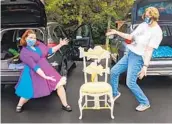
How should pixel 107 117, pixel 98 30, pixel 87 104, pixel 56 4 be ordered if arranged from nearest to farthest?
1. pixel 107 117
2. pixel 87 104
3. pixel 56 4
4. pixel 98 30

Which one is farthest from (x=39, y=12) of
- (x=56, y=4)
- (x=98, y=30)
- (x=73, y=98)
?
(x=98, y=30)

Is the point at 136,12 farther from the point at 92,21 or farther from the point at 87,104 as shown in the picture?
the point at 92,21

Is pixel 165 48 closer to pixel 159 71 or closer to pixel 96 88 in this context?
pixel 159 71

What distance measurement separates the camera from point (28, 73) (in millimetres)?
5414

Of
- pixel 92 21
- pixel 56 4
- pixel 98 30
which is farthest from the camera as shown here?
pixel 98 30

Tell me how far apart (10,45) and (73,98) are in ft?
6.08

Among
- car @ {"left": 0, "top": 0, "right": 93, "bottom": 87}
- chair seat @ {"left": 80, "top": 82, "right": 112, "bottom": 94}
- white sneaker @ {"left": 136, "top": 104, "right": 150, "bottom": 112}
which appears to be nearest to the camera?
chair seat @ {"left": 80, "top": 82, "right": 112, "bottom": 94}

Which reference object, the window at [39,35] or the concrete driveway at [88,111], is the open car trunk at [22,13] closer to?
the window at [39,35]

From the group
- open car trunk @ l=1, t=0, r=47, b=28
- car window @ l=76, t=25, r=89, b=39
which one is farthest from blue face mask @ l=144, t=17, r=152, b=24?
car window @ l=76, t=25, r=89, b=39

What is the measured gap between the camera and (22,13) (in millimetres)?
6312

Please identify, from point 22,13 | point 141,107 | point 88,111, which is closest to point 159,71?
point 141,107

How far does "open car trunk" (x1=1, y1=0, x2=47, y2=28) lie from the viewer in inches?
239

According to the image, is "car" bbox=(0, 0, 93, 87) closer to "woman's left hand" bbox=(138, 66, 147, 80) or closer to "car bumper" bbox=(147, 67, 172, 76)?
"woman's left hand" bbox=(138, 66, 147, 80)

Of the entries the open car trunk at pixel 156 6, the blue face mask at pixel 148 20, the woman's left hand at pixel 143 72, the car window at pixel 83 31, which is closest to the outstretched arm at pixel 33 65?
the woman's left hand at pixel 143 72
